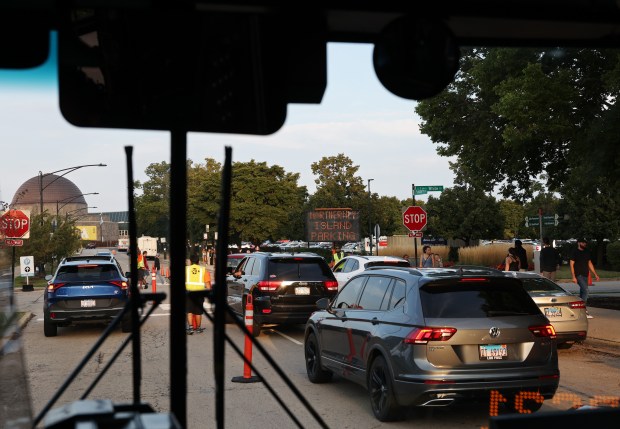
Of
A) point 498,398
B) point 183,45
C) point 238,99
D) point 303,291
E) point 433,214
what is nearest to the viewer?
point 183,45

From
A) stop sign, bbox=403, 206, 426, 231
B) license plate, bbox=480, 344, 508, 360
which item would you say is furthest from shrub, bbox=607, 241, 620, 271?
license plate, bbox=480, 344, 508, 360

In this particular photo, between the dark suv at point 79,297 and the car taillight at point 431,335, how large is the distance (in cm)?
1040

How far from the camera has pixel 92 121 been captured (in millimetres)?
3312

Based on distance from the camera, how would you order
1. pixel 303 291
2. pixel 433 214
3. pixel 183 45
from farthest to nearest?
1. pixel 433 214
2. pixel 303 291
3. pixel 183 45

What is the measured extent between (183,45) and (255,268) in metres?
15.0

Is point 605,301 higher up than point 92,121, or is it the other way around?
point 92,121

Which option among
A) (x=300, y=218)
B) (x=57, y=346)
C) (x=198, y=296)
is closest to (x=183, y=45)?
(x=198, y=296)

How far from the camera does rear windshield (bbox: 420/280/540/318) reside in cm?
831

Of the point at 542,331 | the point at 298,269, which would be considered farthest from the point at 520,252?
the point at 542,331

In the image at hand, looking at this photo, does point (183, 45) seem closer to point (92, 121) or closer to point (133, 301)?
point (92, 121)

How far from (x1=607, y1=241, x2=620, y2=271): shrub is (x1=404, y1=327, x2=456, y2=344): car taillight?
146 feet

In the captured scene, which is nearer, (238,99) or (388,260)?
(238,99)

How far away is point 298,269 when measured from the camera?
17.5m

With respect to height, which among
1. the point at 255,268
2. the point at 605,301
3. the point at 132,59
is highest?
the point at 132,59
